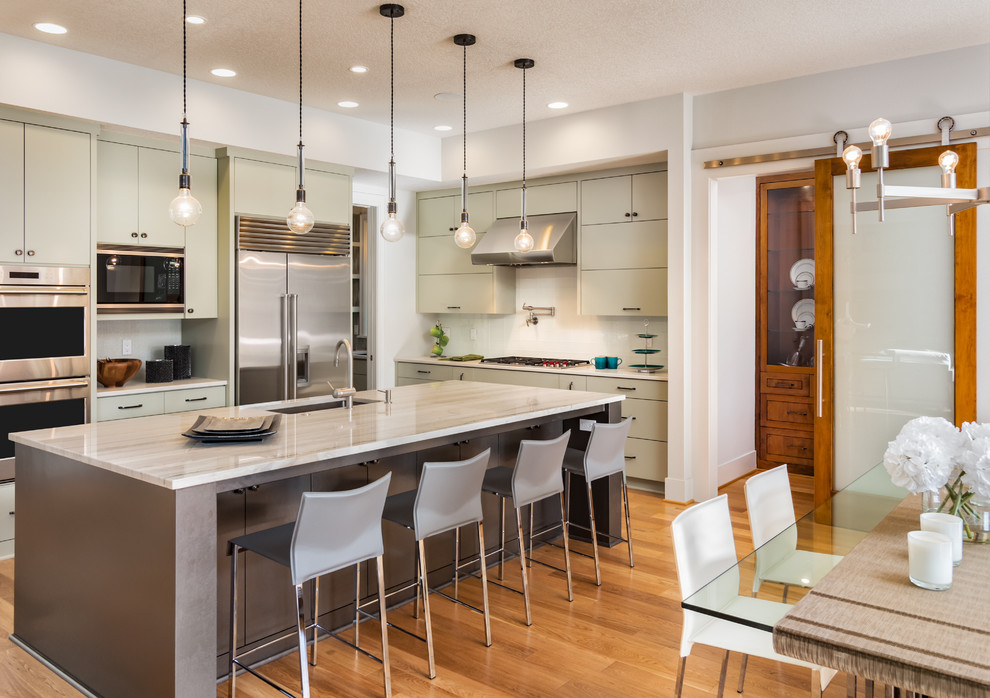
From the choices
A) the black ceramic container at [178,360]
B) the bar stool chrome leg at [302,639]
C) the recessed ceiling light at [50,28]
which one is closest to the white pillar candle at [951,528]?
the bar stool chrome leg at [302,639]

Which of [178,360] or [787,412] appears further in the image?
[787,412]

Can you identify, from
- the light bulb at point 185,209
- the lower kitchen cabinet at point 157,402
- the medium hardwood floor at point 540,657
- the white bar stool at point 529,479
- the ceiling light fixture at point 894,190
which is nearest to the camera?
the ceiling light fixture at point 894,190

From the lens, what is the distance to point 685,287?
16.8 ft

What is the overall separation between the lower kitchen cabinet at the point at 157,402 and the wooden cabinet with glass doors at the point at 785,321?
14.5 feet

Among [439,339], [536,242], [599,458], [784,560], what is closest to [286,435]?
[599,458]

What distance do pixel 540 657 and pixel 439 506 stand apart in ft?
2.43

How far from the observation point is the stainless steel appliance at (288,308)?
5.21 m

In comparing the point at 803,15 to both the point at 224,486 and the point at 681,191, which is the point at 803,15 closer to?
the point at 681,191

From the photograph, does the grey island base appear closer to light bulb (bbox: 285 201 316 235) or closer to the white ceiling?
light bulb (bbox: 285 201 316 235)

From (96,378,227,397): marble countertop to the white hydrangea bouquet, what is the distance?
4.25 m

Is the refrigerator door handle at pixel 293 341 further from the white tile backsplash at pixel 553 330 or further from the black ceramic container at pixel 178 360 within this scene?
the white tile backsplash at pixel 553 330

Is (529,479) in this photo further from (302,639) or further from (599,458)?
(302,639)

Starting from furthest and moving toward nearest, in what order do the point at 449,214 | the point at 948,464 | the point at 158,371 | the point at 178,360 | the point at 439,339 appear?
1. the point at 439,339
2. the point at 449,214
3. the point at 178,360
4. the point at 158,371
5. the point at 948,464

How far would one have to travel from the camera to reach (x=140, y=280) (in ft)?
15.7
